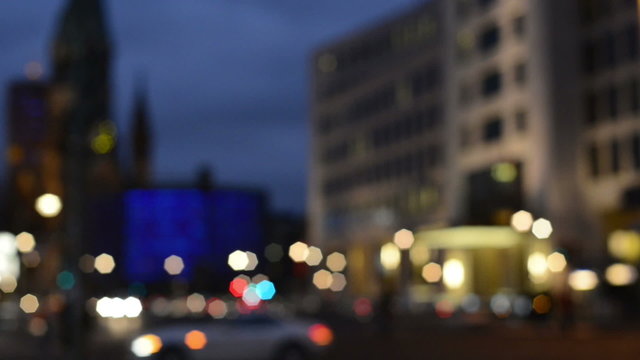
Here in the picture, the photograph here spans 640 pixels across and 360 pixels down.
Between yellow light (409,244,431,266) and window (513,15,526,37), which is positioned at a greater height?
window (513,15,526,37)

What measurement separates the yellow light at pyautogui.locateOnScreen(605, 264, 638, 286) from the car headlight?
4744cm

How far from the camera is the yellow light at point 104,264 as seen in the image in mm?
103775

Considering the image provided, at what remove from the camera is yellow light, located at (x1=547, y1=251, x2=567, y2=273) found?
7156 cm

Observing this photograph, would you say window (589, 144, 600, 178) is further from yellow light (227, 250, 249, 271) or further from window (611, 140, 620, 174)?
yellow light (227, 250, 249, 271)

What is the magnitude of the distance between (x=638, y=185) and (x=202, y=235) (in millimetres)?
52125

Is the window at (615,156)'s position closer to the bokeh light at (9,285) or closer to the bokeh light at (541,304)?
the bokeh light at (541,304)

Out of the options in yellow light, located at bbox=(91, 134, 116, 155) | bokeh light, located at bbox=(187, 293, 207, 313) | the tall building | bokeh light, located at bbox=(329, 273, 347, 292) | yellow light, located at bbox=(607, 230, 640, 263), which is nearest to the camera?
yellow light, located at bbox=(91, 134, 116, 155)

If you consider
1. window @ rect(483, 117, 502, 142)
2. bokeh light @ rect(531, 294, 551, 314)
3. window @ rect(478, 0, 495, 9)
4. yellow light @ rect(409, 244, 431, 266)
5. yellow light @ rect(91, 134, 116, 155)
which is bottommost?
bokeh light @ rect(531, 294, 551, 314)

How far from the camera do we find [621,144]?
73688mm

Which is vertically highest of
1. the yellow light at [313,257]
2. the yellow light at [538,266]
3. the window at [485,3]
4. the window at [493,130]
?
Result: the window at [485,3]

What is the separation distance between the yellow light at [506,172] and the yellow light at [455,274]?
769 centimetres

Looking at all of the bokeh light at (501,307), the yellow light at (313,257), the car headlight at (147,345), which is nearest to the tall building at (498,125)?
the yellow light at (313,257)

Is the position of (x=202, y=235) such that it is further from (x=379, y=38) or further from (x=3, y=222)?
(x=3, y=222)

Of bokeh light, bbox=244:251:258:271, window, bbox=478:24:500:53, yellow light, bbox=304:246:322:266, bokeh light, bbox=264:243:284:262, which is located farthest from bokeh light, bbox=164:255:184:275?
bokeh light, bbox=264:243:284:262
